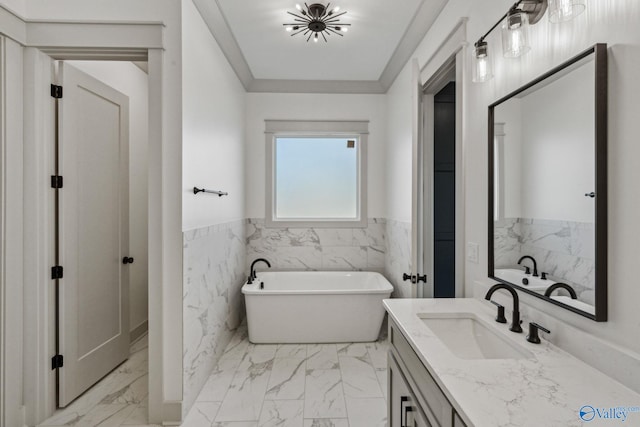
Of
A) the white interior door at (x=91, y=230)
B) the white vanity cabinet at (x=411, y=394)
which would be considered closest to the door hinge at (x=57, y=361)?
the white interior door at (x=91, y=230)

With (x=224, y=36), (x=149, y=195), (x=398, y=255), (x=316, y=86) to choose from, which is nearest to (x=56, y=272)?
(x=149, y=195)

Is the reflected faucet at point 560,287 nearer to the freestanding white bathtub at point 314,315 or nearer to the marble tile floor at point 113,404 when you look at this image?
the freestanding white bathtub at point 314,315

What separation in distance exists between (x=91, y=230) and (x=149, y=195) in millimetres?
754

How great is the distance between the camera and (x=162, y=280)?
1.92m

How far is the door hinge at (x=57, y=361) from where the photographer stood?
78.8 inches

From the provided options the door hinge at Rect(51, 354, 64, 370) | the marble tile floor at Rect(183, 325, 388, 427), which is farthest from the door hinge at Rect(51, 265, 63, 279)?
the marble tile floor at Rect(183, 325, 388, 427)

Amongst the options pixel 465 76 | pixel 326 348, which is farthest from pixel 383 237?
pixel 465 76

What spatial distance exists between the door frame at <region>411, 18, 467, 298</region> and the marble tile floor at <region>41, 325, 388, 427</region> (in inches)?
33.0

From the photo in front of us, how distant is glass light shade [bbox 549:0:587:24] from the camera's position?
0.97m

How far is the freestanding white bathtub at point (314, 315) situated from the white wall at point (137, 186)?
1117mm

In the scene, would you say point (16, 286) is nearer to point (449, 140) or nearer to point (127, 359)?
point (127, 359)

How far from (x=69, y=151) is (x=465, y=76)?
8.26ft

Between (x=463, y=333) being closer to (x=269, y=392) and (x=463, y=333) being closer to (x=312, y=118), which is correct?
(x=269, y=392)

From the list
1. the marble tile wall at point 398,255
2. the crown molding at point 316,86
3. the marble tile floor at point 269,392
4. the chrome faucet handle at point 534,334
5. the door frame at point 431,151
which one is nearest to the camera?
the chrome faucet handle at point 534,334
